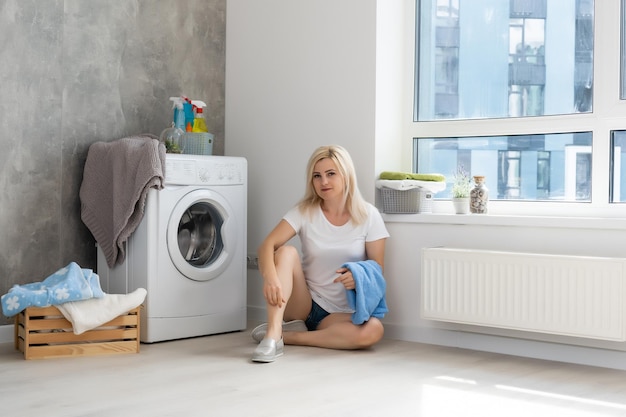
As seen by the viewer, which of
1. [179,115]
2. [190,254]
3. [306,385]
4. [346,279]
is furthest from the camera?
[179,115]

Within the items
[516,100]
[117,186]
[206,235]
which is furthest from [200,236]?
[516,100]

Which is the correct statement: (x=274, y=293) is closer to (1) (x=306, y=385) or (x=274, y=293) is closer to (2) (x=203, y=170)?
(1) (x=306, y=385)

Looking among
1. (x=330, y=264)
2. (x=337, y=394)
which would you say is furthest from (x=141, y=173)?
(x=337, y=394)

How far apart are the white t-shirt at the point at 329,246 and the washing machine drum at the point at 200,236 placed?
1.56 ft

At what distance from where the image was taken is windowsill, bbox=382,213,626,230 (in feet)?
10.6

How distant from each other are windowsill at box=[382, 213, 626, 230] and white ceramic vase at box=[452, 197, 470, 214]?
0.06 meters

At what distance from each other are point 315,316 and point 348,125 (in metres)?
0.96

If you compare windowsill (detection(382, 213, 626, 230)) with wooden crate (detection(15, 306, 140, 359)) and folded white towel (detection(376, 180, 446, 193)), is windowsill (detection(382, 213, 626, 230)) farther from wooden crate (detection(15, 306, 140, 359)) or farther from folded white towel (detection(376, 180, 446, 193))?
wooden crate (detection(15, 306, 140, 359))

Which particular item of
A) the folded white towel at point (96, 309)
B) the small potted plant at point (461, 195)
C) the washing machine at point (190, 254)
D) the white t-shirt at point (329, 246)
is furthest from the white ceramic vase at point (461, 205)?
the folded white towel at point (96, 309)

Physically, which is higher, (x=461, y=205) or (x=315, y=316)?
(x=461, y=205)

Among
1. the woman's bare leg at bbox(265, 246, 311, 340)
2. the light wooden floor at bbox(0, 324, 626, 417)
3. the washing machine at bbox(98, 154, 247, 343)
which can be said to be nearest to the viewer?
the light wooden floor at bbox(0, 324, 626, 417)

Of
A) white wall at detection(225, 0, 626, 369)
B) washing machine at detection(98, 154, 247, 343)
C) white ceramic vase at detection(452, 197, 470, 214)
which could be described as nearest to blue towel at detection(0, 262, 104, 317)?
washing machine at detection(98, 154, 247, 343)

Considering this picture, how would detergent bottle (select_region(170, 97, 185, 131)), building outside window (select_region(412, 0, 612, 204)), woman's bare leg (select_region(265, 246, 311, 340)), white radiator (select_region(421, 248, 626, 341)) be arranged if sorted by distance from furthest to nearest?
detergent bottle (select_region(170, 97, 185, 131))
building outside window (select_region(412, 0, 612, 204))
woman's bare leg (select_region(265, 246, 311, 340))
white radiator (select_region(421, 248, 626, 341))

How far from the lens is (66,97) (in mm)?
3844
